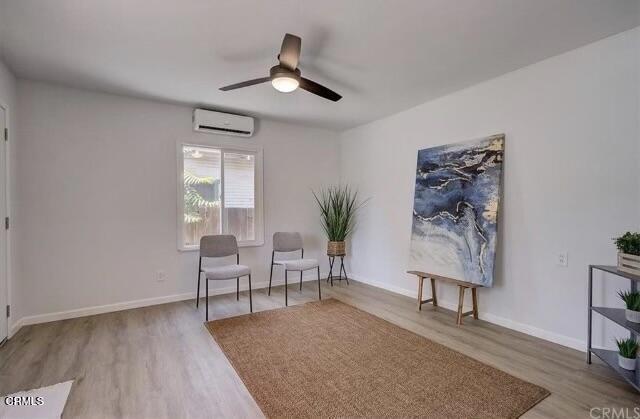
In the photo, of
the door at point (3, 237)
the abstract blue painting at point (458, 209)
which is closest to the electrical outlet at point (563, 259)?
the abstract blue painting at point (458, 209)

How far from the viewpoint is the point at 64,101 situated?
324 cm

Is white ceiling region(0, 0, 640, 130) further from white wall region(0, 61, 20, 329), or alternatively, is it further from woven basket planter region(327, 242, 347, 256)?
woven basket planter region(327, 242, 347, 256)

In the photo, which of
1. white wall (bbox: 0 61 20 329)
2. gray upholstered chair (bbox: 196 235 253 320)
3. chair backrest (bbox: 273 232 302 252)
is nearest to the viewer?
white wall (bbox: 0 61 20 329)

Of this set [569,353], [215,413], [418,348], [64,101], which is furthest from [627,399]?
[64,101]

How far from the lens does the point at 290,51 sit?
207cm

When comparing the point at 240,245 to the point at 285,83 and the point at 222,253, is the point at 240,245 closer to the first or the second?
the point at 222,253

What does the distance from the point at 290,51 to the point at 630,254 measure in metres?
2.59

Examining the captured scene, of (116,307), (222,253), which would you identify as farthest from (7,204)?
(222,253)

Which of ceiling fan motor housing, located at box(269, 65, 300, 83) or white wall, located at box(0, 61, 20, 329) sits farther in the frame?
white wall, located at box(0, 61, 20, 329)

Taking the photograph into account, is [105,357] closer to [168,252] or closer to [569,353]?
[168,252]

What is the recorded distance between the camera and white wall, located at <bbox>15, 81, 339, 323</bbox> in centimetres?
310

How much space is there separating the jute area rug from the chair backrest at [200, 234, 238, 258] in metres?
0.94

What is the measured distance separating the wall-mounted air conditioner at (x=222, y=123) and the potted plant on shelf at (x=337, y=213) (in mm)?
1493

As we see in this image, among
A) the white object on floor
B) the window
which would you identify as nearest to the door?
the white object on floor
